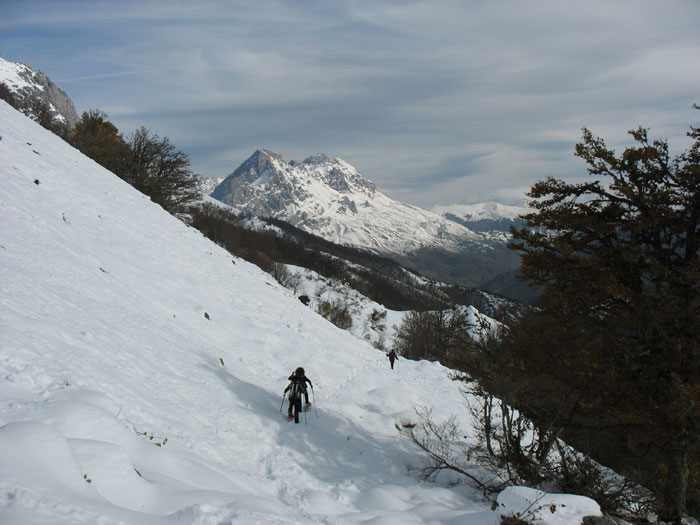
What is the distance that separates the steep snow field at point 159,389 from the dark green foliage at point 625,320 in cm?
335

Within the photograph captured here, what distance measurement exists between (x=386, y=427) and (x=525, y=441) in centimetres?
558

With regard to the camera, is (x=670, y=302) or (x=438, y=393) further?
(x=438, y=393)

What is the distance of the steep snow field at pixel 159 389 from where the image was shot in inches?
211

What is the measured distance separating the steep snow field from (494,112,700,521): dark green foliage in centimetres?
335

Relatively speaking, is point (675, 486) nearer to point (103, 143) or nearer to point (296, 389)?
point (296, 389)

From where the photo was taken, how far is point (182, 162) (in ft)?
133

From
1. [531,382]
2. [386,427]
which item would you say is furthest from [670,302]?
[386,427]

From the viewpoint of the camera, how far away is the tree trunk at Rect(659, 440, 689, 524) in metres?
9.61

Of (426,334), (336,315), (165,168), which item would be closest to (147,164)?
(165,168)

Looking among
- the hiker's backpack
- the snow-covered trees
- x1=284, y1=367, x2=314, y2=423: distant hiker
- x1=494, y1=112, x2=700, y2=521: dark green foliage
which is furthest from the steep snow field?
the snow-covered trees

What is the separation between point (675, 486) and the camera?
9977 millimetres

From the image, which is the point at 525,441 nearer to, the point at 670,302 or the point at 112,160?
the point at 670,302

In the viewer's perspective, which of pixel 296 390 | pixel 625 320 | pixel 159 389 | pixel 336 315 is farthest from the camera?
pixel 336 315

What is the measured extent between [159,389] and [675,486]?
13849 millimetres
